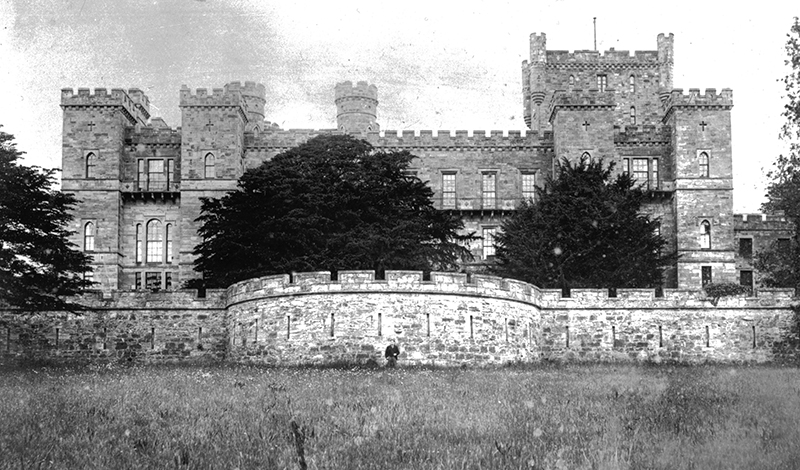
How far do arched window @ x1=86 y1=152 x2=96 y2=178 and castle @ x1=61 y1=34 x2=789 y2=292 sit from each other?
5cm

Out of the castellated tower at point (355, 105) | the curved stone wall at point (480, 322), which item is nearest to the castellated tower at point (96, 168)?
the castellated tower at point (355, 105)

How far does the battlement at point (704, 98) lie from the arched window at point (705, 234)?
548 cm

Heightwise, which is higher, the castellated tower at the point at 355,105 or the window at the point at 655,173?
the castellated tower at the point at 355,105

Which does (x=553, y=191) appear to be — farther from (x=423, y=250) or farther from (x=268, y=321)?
(x=268, y=321)

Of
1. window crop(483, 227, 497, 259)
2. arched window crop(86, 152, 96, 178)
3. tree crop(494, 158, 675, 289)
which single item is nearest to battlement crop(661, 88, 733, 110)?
tree crop(494, 158, 675, 289)

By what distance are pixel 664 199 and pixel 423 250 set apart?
1678 cm

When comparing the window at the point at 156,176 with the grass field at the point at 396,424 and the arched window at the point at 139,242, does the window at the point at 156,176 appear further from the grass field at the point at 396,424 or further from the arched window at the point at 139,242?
the grass field at the point at 396,424

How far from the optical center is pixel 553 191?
152ft

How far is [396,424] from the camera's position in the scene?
14484 millimetres

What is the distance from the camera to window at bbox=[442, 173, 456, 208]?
5569 centimetres

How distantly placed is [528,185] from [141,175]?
18.4 metres

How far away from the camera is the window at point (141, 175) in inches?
2117

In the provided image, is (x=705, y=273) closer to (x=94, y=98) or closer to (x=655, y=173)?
(x=655, y=173)

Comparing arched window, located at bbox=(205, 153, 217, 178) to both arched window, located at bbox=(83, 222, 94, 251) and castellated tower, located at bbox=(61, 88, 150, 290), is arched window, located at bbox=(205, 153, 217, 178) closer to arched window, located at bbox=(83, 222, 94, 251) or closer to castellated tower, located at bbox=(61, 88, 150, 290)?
castellated tower, located at bbox=(61, 88, 150, 290)
